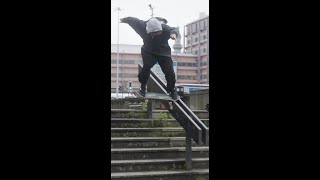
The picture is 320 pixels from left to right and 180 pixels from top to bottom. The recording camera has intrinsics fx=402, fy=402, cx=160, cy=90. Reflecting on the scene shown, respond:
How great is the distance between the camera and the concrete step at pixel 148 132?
4420 millimetres

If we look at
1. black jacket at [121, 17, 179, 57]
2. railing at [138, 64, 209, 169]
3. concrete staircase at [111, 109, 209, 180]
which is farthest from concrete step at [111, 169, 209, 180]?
black jacket at [121, 17, 179, 57]

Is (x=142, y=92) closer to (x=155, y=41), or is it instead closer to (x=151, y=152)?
(x=155, y=41)

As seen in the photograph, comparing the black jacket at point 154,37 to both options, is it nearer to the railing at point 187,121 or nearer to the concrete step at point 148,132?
the railing at point 187,121

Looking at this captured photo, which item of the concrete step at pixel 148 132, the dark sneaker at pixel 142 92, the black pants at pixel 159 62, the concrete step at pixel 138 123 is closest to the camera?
the black pants at pixel 159 62

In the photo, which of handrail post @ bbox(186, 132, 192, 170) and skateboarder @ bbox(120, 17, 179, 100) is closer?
skateboarder @ bbox(120, 17, 179, 100)

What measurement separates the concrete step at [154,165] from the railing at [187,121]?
0.31 ft

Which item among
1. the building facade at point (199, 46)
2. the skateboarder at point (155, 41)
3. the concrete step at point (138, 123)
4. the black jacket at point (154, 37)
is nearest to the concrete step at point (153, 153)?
the concrete step at point (138, 123)

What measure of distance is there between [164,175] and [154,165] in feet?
0.62

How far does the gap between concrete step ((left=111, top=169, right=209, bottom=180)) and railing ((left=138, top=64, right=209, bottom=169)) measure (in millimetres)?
120

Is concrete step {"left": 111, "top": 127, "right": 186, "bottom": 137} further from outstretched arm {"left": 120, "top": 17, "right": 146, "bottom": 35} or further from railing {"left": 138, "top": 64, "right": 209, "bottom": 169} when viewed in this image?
outstretched arm {"left": 120, "top": 17, "right": 146, "bottom": 35}

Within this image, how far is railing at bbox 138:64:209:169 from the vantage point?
13.0ft

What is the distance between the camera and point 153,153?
165 inches
